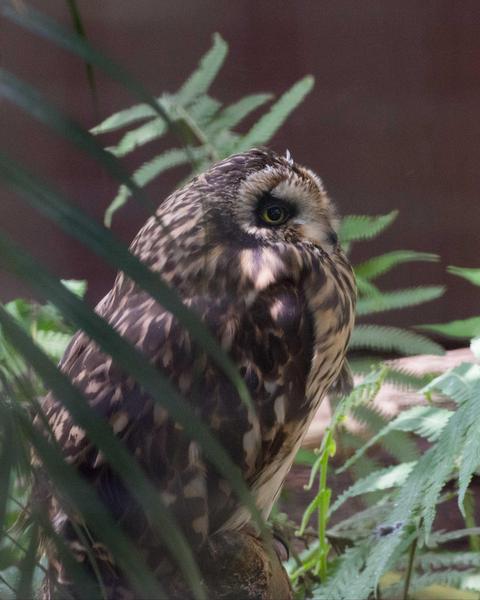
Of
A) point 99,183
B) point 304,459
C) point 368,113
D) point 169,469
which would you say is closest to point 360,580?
point 169,469

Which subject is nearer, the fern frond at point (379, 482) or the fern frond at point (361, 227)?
the fern frond at point (379, 482)

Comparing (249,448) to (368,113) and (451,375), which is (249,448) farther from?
(368,113)

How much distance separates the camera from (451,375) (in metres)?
1.48

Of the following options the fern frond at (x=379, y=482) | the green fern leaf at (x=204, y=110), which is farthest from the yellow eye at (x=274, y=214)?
the green fern leaf at (x=204, y=110)

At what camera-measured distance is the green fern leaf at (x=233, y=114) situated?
2396mm

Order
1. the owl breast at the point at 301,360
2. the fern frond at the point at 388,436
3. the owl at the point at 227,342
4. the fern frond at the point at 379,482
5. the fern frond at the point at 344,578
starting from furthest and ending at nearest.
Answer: the fern frond at the point at 388,436
the fern frond at the point at 379,482
the fern frond at the point at 344,578
the owl breast at the point at 301,360
the owl at the point at 227,342

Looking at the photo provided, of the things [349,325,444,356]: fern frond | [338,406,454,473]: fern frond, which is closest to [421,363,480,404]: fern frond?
[338,406,454,473]: fern frond

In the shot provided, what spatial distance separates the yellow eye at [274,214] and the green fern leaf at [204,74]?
1.02 meters

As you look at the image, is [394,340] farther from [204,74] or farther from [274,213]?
[274,213]

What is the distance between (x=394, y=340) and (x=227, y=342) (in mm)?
1079

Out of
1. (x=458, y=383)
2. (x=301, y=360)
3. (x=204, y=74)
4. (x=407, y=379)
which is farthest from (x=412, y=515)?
(x=204, y=74)

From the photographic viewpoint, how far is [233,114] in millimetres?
2420

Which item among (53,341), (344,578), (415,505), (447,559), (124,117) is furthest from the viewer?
(124,117)

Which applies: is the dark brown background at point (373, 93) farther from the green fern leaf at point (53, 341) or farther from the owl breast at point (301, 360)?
the owl breast at point (301, 360)
